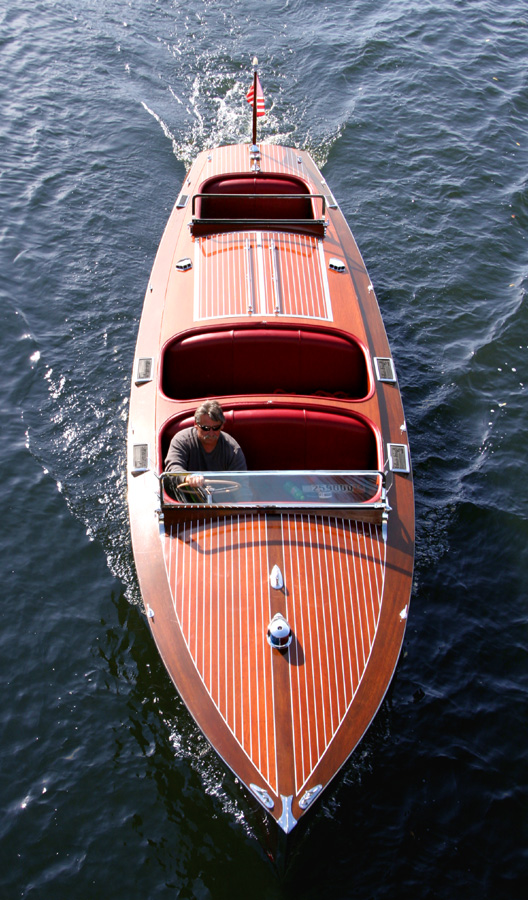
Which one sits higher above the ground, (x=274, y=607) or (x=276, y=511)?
(x=276, y=511)

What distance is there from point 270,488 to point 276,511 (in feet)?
0.70

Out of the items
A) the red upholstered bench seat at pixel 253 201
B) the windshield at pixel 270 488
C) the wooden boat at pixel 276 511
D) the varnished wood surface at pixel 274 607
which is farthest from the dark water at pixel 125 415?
the red upholstered bench seat at pixel 253 201

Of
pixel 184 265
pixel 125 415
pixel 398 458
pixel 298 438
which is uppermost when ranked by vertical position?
pixel 184 265

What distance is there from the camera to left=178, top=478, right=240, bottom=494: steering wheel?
6.06 m

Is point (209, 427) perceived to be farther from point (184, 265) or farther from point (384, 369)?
point (184, 265)

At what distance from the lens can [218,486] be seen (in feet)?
19.9

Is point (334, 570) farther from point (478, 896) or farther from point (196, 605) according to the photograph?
point (478, 896)

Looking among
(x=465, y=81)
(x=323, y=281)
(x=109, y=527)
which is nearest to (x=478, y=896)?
(x=109, y=527)

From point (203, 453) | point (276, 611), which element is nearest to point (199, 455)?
point (203, 453)

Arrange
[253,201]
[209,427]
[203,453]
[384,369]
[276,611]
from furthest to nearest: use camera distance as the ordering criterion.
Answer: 1. [253,201]
2. [384,369]
3. [203,453]
4. [209,427]
5. [276,611]

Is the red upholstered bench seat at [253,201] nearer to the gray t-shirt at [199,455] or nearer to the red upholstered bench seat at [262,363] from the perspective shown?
the red upholstered bench seat at [262,363]

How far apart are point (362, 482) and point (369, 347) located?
214 centimetres

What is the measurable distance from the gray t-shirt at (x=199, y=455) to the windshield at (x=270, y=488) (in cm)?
23

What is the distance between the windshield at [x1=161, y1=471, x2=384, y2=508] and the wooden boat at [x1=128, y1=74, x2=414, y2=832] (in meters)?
0.01
